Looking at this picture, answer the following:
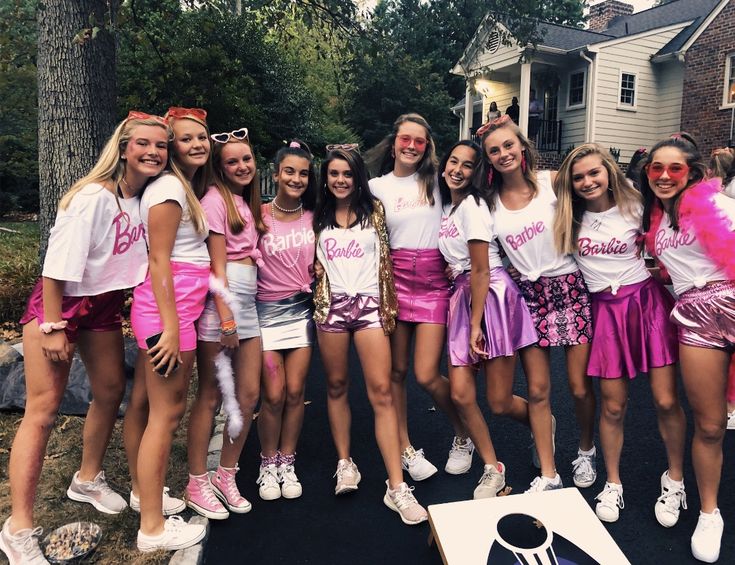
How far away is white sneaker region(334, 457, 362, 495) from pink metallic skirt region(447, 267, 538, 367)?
97cm

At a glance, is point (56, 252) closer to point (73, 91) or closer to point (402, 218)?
point (402, 218)

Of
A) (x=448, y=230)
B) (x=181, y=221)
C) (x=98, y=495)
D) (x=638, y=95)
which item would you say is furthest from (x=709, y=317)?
(x=638, y=95)

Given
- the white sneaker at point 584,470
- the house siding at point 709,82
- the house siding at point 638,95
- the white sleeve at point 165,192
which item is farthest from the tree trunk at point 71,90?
the house siding at point 638,95

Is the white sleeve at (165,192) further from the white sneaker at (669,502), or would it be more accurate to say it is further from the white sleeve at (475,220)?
the white sneaker at (669,502)

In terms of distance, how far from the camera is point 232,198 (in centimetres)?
325

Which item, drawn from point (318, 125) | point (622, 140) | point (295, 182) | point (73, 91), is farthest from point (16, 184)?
point (622, 140)

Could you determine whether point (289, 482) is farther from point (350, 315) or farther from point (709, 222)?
point (709, 222)

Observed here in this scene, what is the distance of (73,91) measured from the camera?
4.94 meters

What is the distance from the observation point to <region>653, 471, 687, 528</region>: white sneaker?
320 cm

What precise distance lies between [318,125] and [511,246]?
55.9ft

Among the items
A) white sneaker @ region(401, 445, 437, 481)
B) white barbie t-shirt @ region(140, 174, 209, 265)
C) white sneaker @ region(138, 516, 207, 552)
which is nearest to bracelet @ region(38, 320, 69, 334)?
white barbie t-shirt @ region(140, 174, 209, 265)

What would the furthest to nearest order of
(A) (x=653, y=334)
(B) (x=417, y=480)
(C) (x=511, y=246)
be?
(B) (x=417, y=480)
(C) (x=511, y=246)
(A) (x=653, y=334)

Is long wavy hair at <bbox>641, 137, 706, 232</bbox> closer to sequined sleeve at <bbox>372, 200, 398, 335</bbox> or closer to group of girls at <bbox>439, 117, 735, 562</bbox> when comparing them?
group of girls at <bbox>439, 117, 735, 562</bbox>

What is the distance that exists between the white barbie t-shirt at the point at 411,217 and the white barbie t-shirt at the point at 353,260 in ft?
0.63
